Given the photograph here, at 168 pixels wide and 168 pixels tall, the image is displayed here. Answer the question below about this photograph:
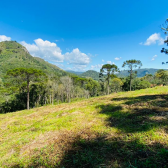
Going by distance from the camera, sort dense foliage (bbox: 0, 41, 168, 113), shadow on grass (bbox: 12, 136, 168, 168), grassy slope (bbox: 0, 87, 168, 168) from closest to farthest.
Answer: shadow on grass (bbox: 12, 136, 168, 168), grassy slope (bbox: 0, 87, 168, 168), dense foliage (bbox: 0, 41, 168, 113)

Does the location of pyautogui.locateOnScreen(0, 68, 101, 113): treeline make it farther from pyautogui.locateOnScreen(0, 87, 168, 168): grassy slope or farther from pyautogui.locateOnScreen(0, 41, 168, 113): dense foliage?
pyautogui.locateOnScreen(0, 87, 168, 168): grassy slope

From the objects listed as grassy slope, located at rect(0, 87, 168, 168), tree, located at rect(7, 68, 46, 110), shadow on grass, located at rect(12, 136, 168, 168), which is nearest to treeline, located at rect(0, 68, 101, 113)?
tree, located at rect(7, 68, 46, 110)

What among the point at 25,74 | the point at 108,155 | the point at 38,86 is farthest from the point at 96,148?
the point at 38,86

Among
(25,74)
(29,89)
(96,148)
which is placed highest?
(25,74)

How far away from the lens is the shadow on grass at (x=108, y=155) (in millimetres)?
2357

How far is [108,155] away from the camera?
2725mm

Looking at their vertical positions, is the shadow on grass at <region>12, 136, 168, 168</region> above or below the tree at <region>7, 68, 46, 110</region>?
below

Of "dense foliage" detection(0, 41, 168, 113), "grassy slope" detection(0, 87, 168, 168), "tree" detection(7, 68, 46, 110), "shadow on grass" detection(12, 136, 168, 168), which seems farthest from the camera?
"dense foliage" detection(0, 41, 168, 113)

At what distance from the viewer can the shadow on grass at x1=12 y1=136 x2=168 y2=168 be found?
7.73ft

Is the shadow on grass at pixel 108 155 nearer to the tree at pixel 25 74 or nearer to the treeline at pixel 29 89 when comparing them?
the tree at pixel 25 74

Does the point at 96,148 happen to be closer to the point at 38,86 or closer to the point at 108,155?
the point at 108,155

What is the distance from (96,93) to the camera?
7450 cm

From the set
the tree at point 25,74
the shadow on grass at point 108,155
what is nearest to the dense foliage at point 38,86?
the tree at point 25,74

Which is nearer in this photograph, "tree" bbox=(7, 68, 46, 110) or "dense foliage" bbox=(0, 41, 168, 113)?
"tree" bbox=(7, 68, 46, 110)
